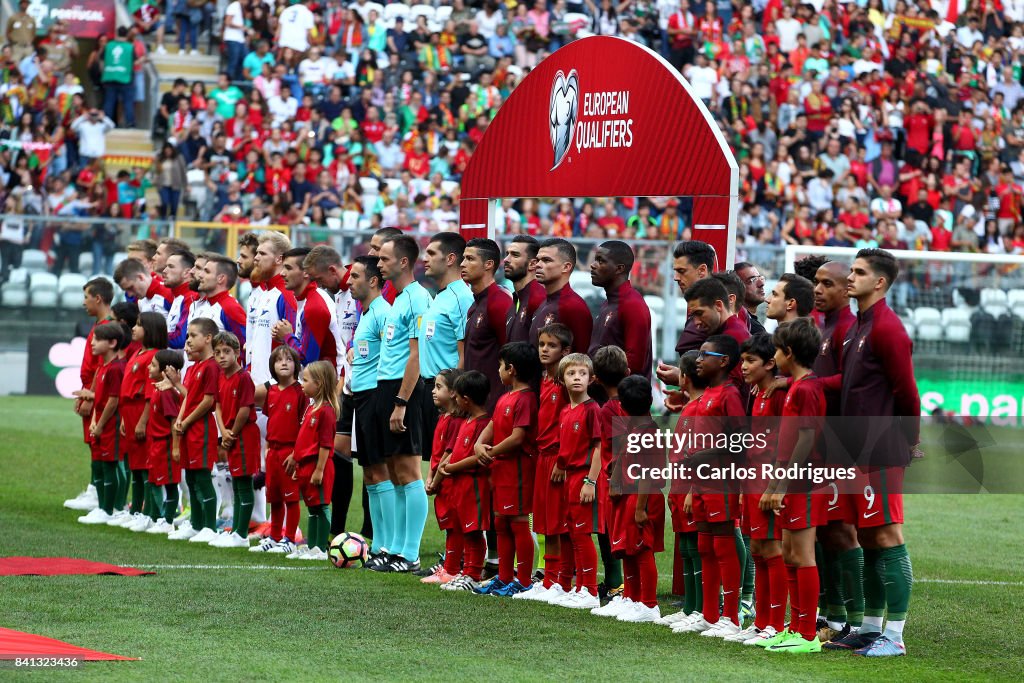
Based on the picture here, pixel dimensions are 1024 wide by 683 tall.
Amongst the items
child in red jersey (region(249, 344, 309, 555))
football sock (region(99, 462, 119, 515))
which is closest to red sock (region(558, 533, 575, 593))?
child in red jersey (region(249, 344, 309, 555))

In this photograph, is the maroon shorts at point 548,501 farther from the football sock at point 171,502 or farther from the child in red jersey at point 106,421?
the child in red jersey at point 106,421

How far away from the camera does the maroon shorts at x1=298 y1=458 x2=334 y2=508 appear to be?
33.2 feet

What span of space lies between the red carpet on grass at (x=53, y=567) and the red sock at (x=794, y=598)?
12.4 ft

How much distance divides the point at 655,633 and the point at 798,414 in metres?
1.31

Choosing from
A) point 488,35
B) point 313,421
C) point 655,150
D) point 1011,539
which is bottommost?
point 1011,539

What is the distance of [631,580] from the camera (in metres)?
8.23

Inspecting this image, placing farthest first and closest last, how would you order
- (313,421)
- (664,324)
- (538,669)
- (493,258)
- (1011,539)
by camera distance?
(664,324) → (1011,539) → (313,421) → (493,258) → (538,669)

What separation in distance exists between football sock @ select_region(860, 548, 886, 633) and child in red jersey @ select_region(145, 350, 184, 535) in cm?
557

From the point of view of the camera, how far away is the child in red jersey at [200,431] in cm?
1095

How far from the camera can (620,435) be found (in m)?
7.99

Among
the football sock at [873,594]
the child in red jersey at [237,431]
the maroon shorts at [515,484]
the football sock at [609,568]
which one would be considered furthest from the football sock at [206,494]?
the football sock at [873,594]

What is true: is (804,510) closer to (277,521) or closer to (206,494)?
(277,521)

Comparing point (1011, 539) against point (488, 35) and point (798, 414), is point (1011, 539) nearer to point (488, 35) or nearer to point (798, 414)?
point (798, 414)

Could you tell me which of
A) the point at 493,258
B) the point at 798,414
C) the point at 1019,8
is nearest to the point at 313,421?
the point at 493,258
